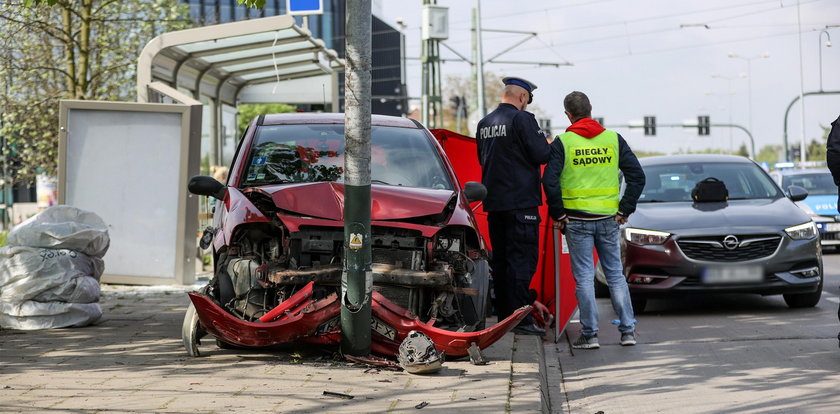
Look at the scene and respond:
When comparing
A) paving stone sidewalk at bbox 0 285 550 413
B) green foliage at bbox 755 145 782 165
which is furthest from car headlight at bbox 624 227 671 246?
green foliage at bbox 755 145 782 165

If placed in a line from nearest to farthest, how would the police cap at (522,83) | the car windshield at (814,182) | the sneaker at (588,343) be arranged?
the sneaker at (588,343) → the police cap at (522,83) → the car windshield at (814,182)

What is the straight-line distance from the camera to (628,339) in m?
8.69

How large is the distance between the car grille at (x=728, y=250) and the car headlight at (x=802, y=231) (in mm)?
149

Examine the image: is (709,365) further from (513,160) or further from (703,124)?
(703,124)

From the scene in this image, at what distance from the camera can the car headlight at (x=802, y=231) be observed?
10.3 meters

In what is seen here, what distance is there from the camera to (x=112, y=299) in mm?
11633

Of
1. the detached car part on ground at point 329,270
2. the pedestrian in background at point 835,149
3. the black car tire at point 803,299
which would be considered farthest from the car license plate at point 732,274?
the detached car part on ground at point 329,270

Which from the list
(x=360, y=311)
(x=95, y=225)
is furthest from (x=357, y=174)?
(x=95, y=225)

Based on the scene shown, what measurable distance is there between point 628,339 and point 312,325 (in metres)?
2.97

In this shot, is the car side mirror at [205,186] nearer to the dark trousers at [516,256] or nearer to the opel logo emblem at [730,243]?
the dark trousers at [516,256]

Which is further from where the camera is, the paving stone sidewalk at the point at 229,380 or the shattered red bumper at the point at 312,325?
the shattered red bumper at the point at 312,325

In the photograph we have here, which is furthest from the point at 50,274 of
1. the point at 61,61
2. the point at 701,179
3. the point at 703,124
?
the point at 703,124

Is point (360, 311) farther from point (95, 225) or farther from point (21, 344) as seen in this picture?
point (95, 225)

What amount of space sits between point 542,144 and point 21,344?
13.3 feet
